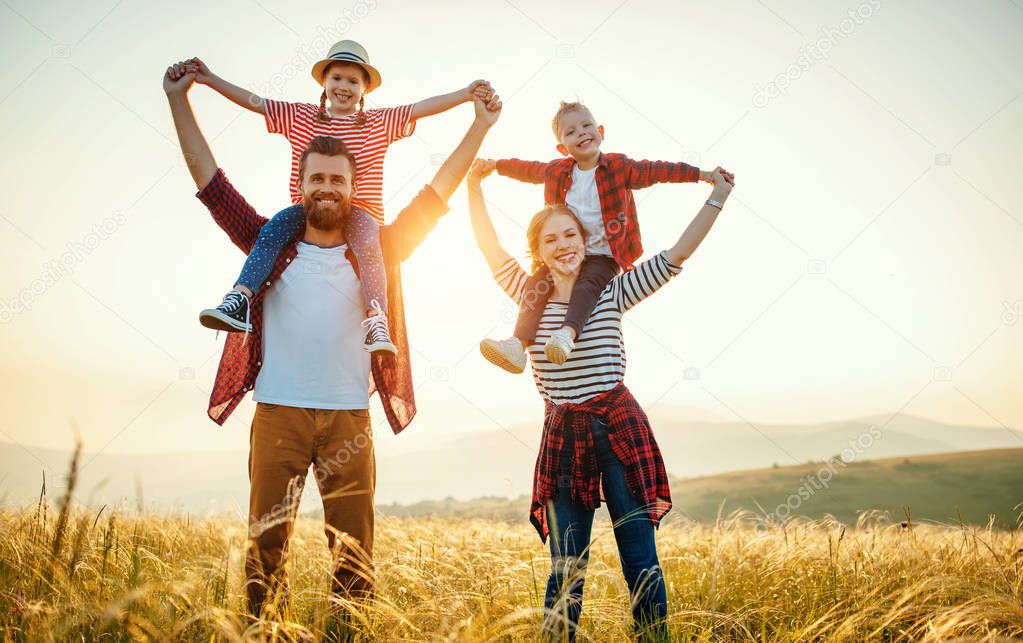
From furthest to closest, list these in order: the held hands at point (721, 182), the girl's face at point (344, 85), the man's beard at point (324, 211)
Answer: the girl's face at point (344, 85) → the held hands at point (721, 182) → the man's beard at point (324, 211)

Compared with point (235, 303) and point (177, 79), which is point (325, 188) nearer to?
point (235, 303)

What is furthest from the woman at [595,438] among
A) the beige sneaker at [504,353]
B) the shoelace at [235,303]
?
the shoelace at [235,303]

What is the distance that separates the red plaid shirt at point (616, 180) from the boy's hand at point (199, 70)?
5.88ft

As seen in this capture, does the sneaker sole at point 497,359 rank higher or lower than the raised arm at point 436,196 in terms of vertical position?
lower

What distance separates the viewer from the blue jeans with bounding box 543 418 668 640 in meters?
2.77

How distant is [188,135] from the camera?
3.42 m

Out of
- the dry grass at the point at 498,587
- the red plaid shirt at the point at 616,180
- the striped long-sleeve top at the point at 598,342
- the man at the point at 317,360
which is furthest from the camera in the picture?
the red plaid shirt at the point at 616,180

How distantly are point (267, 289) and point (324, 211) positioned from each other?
1.65ft

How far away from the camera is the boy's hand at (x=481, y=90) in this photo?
372 centimetres

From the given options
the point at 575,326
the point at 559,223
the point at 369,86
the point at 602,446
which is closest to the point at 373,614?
the point at 602,446

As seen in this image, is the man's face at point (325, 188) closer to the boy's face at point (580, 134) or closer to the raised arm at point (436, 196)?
the raised arm at point (436, 196)

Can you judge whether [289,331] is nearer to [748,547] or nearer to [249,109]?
[249,109]

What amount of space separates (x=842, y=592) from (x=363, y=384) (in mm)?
2765

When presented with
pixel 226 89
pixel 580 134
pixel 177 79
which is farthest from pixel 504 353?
pixel 226 89
